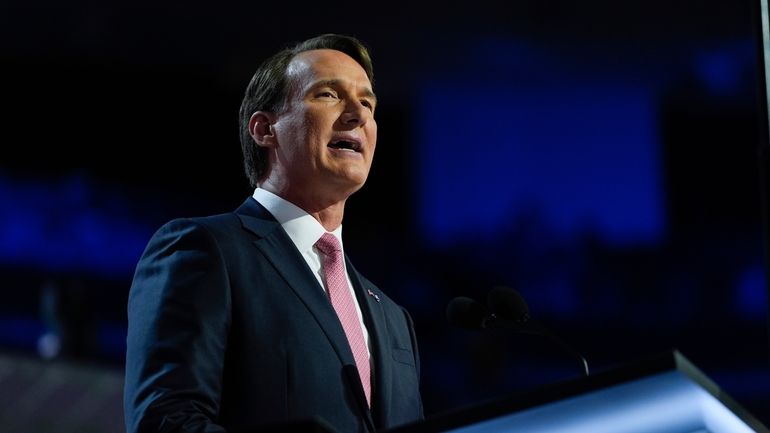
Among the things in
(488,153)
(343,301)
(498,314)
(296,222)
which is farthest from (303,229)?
(488,153)

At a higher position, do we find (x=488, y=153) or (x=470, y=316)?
(x=470, y=316)

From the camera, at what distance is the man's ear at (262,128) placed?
6.84 ft

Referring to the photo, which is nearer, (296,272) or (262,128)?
(296,272)

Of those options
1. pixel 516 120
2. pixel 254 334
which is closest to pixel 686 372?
pixel 254 334

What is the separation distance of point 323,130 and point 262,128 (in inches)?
6.4

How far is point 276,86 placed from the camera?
2111 mm

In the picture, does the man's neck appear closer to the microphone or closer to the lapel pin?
the lapel pin

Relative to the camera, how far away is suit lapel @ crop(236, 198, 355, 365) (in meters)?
1.69

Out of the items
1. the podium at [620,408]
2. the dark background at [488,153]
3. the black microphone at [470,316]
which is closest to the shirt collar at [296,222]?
the black microphone at [470,316]

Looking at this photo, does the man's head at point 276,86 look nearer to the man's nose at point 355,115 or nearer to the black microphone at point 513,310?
the man's nose at point 355,115

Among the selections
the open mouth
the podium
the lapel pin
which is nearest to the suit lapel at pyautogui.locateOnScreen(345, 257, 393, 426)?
the lapel pin

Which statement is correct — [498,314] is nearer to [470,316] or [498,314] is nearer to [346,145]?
[470,316]

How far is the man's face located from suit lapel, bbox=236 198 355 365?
0.12m

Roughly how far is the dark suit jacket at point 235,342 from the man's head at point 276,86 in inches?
13.0
